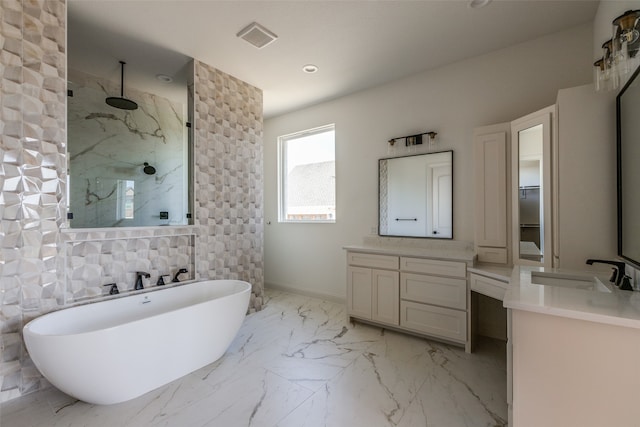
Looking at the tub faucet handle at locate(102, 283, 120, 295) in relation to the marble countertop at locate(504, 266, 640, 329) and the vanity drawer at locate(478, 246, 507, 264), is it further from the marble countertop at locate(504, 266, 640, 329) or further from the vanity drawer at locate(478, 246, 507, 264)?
the vanity drawer at locate(478, 246, 507, 264)

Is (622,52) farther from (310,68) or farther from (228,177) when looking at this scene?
(228,177)

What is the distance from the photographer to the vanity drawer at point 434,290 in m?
2.54

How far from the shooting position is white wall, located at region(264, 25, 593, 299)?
2.57m

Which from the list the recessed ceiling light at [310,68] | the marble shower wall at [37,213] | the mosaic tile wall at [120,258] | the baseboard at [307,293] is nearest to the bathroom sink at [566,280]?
the baseboard at [307,293]

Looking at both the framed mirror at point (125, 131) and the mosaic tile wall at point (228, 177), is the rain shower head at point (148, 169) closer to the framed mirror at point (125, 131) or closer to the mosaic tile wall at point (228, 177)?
the framed mirror at point (125, 131)

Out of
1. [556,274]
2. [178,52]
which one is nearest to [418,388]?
[556,274]

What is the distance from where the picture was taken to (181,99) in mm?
3580

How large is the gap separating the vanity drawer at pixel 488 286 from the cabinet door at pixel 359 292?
1.02 meters

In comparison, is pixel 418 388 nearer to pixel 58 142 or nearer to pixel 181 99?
pixel 58 142

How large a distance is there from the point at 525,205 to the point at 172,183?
357cm

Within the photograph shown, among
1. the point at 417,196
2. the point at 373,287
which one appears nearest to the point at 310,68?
Result: the point at 417,196

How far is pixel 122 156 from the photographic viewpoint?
308cm

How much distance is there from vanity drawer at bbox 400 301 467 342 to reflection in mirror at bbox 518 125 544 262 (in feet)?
2.58

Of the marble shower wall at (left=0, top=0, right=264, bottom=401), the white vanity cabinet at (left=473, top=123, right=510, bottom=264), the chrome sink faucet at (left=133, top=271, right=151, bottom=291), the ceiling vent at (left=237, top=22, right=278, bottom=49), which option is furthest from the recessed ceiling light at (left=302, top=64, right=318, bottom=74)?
the chrome sink faucet at (left=133, top=271, right=151, bottom=291)
